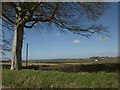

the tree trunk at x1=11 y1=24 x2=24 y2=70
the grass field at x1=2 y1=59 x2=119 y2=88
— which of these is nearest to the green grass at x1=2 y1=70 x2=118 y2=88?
the grass field at x1=2 y1=59 x2=119 y2=88

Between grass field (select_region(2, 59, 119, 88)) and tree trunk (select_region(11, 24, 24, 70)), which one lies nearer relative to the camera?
grass field (select_region(2, 59, 119, 88))

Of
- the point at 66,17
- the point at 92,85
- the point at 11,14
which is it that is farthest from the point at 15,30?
the point at 92,85

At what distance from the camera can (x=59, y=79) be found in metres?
15.0

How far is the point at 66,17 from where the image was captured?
76.5 ft

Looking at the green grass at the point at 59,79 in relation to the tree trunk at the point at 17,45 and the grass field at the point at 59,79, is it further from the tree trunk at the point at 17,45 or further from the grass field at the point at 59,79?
the tree trunk at the point at 17,45

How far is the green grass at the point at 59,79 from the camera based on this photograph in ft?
45.2

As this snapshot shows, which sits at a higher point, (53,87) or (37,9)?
(37,9)

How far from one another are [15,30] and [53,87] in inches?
376

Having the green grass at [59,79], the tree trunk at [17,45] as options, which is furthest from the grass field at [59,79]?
the tree trunk at [17,45]

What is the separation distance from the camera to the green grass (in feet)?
45.2

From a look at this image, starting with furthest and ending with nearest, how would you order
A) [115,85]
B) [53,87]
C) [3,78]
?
[3,78]
[53,87]
[115,85]

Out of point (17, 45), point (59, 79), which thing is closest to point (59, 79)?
point (59, 79)

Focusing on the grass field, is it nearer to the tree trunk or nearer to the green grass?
the green grass

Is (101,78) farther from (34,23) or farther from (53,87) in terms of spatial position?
(34,23)
